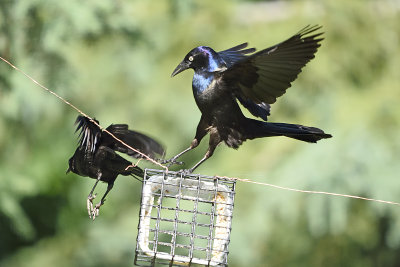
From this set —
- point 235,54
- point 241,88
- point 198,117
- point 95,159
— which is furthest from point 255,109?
point 198,117

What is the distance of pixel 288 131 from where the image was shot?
3.53 meters

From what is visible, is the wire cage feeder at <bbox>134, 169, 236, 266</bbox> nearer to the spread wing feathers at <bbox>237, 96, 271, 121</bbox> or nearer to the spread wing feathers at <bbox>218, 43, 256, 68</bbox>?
the spread wing feathers at <bbox>237, 96, 271, 121</bbox>

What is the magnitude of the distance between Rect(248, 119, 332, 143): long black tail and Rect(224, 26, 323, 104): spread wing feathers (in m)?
0.18

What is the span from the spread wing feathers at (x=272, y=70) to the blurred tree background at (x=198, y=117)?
293cm

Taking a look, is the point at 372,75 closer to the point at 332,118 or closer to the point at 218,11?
the point at 332,118

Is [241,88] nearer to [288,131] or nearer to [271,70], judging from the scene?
[271,70]

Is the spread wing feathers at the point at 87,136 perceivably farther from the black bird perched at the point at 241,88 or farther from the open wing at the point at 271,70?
the open wing at the point at 271,70

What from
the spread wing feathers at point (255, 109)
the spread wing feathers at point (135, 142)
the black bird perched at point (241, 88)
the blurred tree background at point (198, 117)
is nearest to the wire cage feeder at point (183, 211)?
the black bird perched at point (241, 88)

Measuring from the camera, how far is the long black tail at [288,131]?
3.50 m

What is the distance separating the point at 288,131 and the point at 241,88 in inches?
13.2

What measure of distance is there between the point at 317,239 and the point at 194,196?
4247 mm

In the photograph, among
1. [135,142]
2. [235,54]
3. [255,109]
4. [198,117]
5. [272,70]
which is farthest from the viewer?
[198,117]

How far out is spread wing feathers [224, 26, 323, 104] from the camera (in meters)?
3.16

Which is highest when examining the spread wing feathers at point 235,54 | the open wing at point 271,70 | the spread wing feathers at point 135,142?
the spread wing feathers at point 235,54
